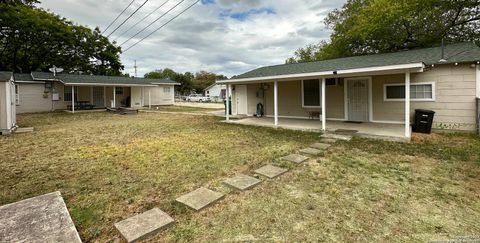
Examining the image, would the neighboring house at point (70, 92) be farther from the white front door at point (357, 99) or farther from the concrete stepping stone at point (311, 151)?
the concrete stepping stone at point (311, 151)

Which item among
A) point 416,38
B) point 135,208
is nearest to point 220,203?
point 135,208

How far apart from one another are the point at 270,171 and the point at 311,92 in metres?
7.63

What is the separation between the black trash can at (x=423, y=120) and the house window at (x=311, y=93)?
381cm

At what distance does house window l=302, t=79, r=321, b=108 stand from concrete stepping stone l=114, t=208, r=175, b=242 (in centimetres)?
941

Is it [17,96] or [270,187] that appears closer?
[270,187]

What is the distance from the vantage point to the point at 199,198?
3129 millimetres

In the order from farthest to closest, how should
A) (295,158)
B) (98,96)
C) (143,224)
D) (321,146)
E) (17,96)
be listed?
(98,96) < (17,96) < (321,146) < (295,158) < (143,224)

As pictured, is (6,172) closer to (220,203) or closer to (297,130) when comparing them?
(220,203)

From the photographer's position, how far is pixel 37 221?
2527 millimetres

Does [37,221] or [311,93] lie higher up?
[311,93]

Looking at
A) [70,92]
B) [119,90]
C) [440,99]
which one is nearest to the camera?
[440,99]

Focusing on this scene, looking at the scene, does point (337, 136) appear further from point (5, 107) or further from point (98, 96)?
point (98, 96)

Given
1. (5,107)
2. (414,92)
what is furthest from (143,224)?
(414,92)

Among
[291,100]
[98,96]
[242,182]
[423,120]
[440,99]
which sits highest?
[98,96]
